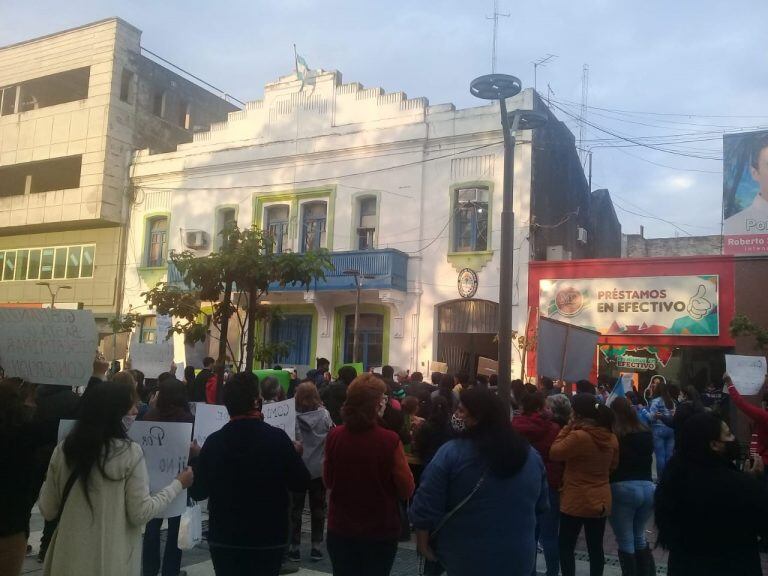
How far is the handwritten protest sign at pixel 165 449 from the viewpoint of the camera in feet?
16.9

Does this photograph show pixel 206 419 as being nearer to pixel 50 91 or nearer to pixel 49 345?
pixel 49 345

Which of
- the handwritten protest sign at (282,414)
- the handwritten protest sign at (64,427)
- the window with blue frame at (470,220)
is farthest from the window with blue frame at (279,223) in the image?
the handwritten protest sign at (64,427)

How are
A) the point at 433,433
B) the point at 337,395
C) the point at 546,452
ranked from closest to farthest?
the point at 546,452 → the point at 433,433 → the point at 337,395

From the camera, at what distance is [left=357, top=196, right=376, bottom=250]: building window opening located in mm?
21906

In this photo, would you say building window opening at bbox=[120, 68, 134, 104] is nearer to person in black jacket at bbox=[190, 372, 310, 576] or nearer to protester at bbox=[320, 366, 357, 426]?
protester at bbox=[320, 366, 357, 426]

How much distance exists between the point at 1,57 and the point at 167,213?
35.7 ft

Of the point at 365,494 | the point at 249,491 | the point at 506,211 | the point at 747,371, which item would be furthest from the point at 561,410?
the point at 747,371

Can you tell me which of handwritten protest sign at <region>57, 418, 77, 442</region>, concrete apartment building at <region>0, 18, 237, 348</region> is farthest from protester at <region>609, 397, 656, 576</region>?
concrete apartment building at <region>0, 18, 237, 348</region>

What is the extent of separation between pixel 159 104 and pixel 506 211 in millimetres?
21685

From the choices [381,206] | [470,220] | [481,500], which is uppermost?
[381,206]

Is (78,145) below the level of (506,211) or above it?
above

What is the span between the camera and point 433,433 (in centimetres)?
652

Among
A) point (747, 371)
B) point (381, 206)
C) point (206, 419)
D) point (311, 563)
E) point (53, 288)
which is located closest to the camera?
point (206, 419)

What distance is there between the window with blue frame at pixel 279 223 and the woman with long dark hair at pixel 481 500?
1987 cm
